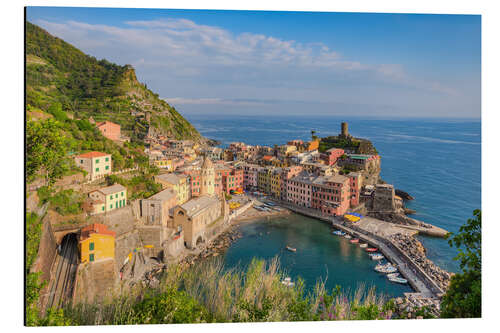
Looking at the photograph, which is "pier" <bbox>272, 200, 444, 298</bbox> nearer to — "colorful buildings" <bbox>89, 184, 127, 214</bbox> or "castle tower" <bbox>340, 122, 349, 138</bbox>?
"colorful buildings" <bbox>89, 184, 127, 214</bbox>

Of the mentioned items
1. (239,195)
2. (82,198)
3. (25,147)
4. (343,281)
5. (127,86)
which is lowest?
(343,281)

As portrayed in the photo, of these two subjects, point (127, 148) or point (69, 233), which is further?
Result: point (127, 148)

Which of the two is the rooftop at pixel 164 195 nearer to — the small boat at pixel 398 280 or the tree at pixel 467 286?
the tree at pixel 467 286

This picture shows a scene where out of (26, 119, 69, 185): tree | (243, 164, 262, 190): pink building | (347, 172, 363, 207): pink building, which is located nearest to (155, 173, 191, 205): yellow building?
(26, 119, 69, 185): tree

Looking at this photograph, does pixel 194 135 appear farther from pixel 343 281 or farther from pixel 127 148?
pixel 343 281

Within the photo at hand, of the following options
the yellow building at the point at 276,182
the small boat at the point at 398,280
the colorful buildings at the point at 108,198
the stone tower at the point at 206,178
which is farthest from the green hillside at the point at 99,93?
the small boat at the point at 398,280
